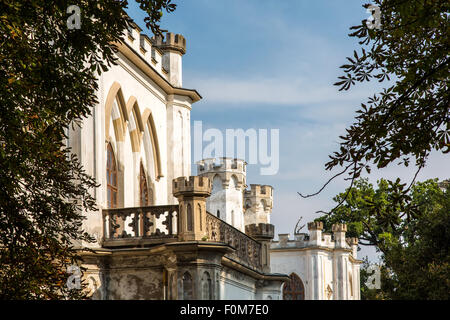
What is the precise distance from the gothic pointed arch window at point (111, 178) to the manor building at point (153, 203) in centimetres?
3

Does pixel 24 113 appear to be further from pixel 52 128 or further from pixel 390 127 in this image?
pixel 390 127

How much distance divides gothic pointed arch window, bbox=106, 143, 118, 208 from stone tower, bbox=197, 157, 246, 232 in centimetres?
3306

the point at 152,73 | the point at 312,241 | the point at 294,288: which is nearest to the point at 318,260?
the point at 312,241

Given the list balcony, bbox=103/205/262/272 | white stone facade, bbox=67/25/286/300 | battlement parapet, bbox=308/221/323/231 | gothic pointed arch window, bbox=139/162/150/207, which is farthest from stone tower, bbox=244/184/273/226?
balcony, bbox=103/205/262/272

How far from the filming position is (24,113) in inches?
435

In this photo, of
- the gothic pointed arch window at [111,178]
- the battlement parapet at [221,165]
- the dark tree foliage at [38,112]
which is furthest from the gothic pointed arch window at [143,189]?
the battlement parapet at [221,165]

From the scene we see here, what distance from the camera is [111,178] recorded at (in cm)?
2272

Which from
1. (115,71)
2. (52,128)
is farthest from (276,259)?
(52,128)

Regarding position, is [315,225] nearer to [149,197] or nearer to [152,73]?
[149,197]

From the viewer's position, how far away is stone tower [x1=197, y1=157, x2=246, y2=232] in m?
56.6

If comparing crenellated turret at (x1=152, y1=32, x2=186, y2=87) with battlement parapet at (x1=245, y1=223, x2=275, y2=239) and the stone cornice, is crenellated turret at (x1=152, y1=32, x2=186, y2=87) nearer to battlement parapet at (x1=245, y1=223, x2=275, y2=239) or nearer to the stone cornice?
the stone cornice

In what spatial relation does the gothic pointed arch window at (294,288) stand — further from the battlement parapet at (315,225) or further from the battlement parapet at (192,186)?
the battlement parapet at (192,186)
